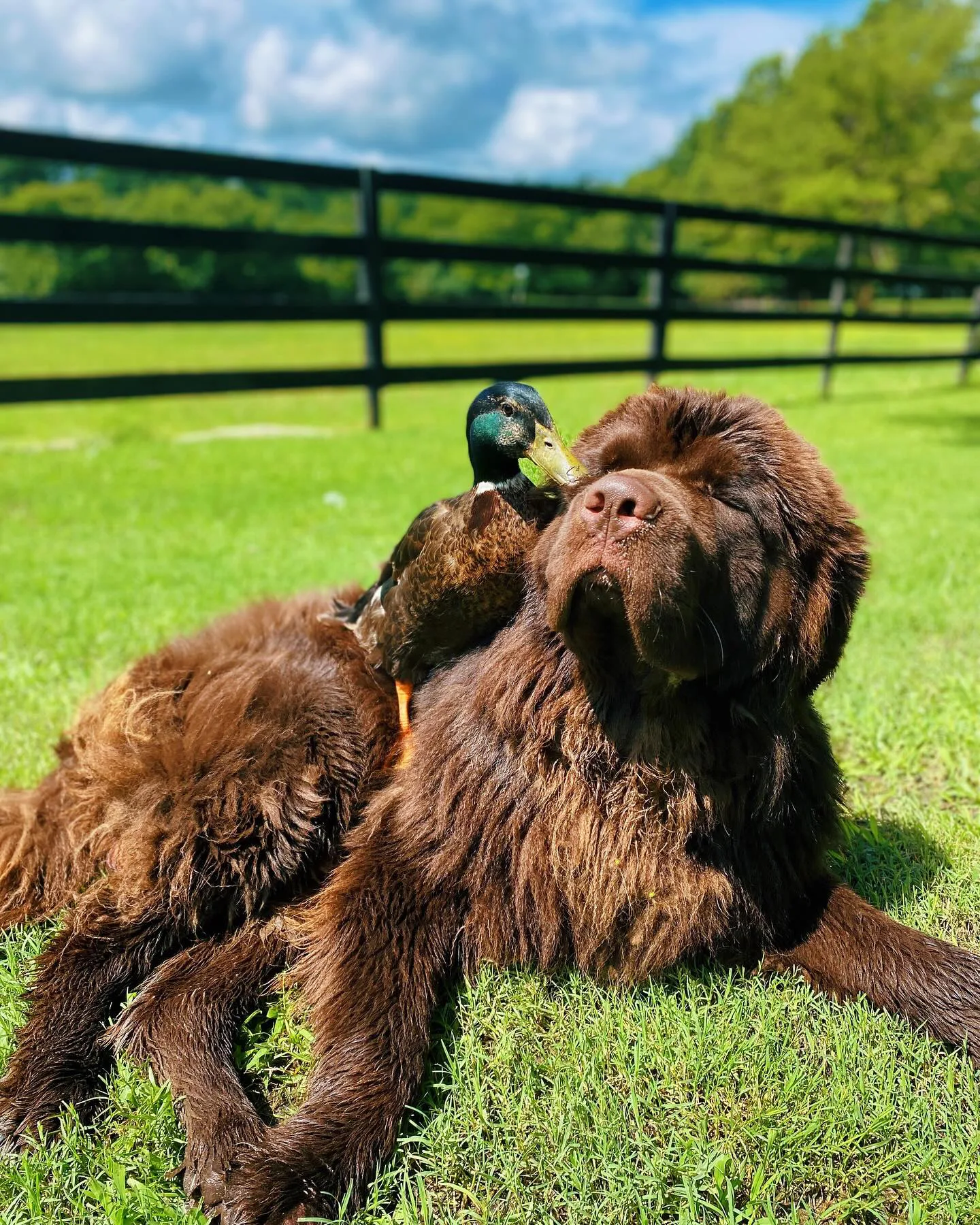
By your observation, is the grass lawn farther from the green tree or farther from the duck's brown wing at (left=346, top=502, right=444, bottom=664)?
the green tree

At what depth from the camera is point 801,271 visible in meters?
14.4

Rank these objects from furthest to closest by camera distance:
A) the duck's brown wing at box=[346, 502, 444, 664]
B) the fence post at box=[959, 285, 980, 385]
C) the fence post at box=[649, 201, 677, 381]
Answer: the fence post at box=[959, 285, 980, 385] → the fence post at box=[649, 201, 677, 381] → the duck's brown wing at box=[346, 502, 444, 664]

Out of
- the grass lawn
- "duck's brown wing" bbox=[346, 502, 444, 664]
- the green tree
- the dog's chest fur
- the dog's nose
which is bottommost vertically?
the grass lawn

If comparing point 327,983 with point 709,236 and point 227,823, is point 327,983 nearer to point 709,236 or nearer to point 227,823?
point 227,823

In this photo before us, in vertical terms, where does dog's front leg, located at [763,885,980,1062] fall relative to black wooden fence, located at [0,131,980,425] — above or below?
below

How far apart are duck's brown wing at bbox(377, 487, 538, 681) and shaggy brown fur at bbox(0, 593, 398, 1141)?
33cm

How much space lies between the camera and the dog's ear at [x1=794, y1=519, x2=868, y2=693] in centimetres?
212

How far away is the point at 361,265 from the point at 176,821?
9.02 metres

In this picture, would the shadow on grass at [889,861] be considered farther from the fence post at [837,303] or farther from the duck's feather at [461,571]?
the fence post at [837,303]

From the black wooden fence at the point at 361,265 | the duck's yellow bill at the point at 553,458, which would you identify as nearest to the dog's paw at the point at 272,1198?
the duck's yellow bill at the point at 553,458

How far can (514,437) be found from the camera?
2209mm

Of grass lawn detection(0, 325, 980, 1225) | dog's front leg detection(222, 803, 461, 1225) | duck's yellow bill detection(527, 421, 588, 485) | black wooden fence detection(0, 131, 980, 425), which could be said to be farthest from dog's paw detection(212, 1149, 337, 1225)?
black wooden fence detection(0, 131, 980, 425)

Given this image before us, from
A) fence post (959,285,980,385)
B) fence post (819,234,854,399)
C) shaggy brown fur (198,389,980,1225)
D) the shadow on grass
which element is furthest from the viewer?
fence post (959,285,980,385)

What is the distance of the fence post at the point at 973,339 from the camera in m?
17.0
